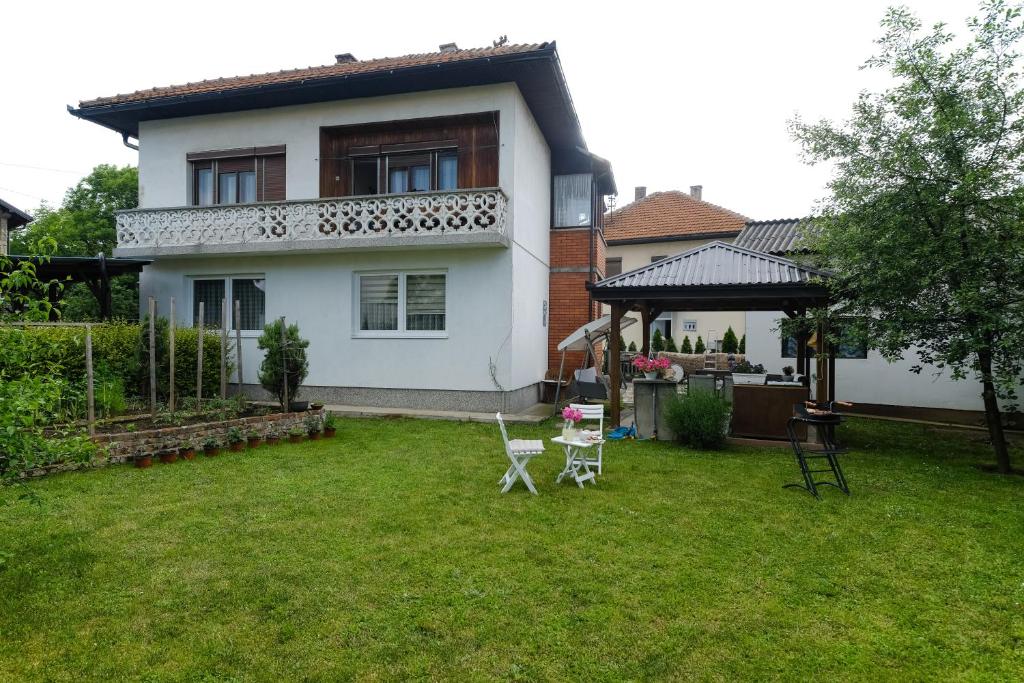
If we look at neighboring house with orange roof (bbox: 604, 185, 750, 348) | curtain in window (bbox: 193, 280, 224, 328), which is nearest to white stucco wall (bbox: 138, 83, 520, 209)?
curtain in window (bbox: 193, 280, 224, 328)

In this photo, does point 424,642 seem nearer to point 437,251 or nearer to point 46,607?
point 46,607

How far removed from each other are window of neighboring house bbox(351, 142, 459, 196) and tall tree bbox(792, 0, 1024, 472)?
25.4 feet

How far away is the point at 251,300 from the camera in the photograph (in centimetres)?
1294

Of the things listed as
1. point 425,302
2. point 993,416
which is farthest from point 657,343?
point 993,416

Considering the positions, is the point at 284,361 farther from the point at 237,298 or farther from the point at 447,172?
the point at 447,172


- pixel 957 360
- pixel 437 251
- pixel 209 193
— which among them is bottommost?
pixel 957 360

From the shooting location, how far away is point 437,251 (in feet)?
38.3

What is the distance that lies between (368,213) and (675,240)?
1976 cm

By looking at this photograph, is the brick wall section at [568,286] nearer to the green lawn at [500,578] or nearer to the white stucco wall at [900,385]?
the white stucco wall at [900,385]

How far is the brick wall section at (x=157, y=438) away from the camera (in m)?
6.54

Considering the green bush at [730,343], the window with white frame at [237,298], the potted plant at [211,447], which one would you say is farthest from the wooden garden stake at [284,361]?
the green bush at [730,343]

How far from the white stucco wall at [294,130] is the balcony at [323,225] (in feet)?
2.56

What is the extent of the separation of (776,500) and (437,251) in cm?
827

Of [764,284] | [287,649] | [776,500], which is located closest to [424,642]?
[287,649]
